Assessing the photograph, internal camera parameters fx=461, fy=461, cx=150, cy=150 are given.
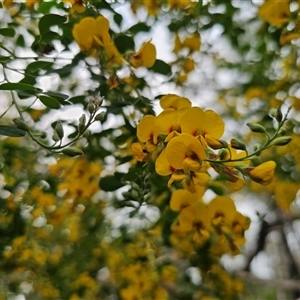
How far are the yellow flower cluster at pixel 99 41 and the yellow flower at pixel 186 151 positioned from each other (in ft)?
0.90

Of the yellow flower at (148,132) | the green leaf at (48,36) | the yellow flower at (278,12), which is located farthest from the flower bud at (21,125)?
the yellow flower at (278,12)

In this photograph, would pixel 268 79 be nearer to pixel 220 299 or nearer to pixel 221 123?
pixel 220 299

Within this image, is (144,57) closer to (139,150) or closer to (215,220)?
(139,150)

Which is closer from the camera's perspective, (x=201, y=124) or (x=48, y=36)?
(x=201, y=124)

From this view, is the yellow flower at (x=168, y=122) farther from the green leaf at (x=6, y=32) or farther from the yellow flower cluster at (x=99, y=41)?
the green leaf at (x=6, y=32)

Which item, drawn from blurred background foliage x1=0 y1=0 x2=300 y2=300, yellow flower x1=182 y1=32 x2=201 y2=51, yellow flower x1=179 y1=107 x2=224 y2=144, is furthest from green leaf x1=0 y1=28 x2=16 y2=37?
yellow flower x1=182 y1=32 x2=201 y2=51

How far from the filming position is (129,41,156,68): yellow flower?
75 centimetres

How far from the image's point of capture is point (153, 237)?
1341 millimetres

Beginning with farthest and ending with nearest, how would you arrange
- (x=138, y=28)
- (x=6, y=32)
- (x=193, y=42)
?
(x=193, y=42) < (x=138, y=28) < (x=6, y=32)

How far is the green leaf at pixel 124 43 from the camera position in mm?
820

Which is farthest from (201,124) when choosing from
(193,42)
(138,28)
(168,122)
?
(193,42)

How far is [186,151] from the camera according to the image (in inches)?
20.1

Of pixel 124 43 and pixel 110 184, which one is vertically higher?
pixel 124 43

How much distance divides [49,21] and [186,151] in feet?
1.27
